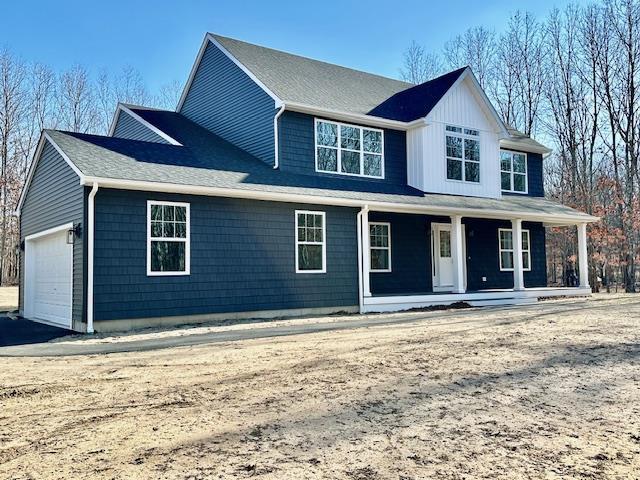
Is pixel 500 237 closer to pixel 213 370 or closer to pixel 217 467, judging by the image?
pixel 213 370

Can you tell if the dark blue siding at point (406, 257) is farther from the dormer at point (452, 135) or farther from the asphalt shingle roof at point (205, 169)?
the dormer at point (452, 135)

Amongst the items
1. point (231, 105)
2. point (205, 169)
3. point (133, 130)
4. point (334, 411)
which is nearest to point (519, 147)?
point (231, 105)

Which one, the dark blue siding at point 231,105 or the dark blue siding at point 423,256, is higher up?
the dark blue siding at point 231,105

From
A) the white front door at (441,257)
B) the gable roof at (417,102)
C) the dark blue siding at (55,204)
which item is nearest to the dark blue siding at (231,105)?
the gable roof at (417,102)

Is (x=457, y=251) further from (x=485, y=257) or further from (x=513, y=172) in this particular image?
(x=513, y=172)

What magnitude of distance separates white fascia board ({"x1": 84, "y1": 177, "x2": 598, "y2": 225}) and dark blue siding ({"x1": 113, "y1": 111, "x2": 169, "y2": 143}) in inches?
178

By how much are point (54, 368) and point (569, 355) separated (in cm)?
665

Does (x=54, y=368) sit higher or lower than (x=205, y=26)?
lower

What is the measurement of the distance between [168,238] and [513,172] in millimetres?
13898

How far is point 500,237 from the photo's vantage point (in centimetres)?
1905

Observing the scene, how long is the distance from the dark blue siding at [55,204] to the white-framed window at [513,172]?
14.4m

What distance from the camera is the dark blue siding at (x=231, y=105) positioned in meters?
15.2

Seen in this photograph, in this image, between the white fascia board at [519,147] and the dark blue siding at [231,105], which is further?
the white fascia board at [519,147]

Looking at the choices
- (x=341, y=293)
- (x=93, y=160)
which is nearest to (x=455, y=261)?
(x=341, y=293)
